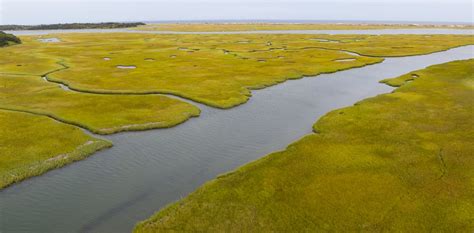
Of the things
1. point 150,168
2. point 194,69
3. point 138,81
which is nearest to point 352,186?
point 150,168

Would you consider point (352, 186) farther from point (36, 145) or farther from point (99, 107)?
point (99, 107)

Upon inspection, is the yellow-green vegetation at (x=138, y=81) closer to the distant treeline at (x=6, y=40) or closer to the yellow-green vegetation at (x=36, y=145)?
the yellow-green vegetation at (x=36, y=145)

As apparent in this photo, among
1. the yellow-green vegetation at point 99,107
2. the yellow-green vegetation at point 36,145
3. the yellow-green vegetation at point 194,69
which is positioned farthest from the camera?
the yellow-green vegetation at point 194,69

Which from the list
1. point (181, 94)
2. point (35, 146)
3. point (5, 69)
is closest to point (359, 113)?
point (181, 94)

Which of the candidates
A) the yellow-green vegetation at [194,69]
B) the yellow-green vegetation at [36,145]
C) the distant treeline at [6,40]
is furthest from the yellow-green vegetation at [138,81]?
the distant treeline at [6,40]

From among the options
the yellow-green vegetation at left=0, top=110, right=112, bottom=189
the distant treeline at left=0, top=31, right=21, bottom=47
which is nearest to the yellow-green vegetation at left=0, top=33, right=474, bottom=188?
the yellow-green vegetation at left=0, top=110, right=112, bottom=189

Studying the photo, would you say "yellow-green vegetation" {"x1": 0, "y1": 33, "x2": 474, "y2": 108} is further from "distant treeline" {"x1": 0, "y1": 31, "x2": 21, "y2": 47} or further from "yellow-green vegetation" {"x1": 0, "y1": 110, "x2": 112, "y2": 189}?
"distant treeline" {"x1": 0, "y1": 31, "x2": 21, "y2": 47}
